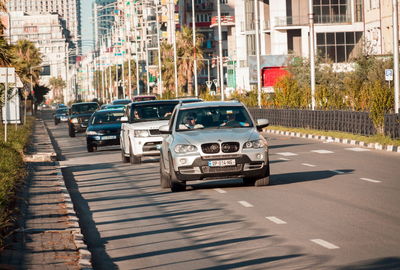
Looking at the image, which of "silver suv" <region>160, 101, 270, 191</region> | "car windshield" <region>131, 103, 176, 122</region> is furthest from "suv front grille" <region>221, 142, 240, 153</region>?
"car windshield" <region>131, 103, 176, 122</region>

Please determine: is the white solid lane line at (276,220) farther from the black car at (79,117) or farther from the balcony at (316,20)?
the balcony at (316,20)

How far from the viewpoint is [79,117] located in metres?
58.2

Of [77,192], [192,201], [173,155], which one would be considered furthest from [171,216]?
[77,192]

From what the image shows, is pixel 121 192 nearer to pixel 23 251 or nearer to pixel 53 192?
pixel 53 192

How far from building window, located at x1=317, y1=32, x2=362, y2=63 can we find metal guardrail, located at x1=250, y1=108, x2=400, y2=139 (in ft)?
140

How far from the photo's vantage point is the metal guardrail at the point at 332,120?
34719mm

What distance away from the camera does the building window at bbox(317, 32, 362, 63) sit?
101500mm

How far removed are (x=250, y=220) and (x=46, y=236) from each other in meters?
3.08

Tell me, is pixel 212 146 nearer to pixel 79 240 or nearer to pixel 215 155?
pixel 215 155

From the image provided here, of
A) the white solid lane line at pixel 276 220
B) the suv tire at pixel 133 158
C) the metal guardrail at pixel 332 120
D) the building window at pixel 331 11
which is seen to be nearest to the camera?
the white solid lane line at pixel 276 220

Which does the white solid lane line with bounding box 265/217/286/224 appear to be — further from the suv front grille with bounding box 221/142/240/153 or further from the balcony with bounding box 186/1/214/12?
the balcony with bounding box 186/1/214/12

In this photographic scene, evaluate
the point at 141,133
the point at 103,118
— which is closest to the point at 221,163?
the point at 141,133

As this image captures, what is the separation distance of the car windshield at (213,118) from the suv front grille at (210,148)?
112 centimetres

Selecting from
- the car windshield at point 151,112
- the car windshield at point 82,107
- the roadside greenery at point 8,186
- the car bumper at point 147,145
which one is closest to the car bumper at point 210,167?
the roadside greenery at point 8,186
